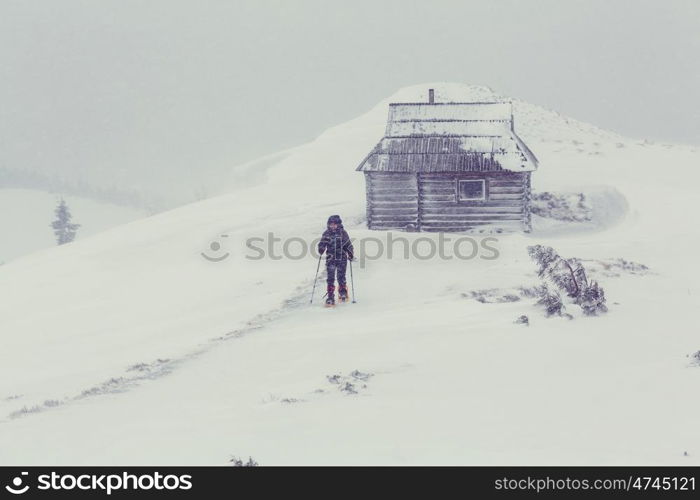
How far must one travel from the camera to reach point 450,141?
77.8 ft

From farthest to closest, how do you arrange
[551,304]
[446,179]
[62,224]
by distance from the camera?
[62,224]
[446,179]
[551,304]

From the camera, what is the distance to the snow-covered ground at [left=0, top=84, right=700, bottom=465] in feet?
21.3

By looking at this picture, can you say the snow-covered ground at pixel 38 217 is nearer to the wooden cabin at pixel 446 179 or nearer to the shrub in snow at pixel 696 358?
the wooden cabin at pixel 446 179

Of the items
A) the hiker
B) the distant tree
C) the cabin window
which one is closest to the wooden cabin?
the cabin window

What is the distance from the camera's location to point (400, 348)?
9828 mm

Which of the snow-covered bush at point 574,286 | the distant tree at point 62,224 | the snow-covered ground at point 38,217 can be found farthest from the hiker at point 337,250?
the snow-covered ground at point 38,217

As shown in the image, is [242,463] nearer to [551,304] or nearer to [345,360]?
[345,360]

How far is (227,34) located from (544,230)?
186 m

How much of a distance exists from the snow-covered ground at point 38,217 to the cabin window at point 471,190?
4960 cm

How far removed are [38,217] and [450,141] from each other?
211 feet

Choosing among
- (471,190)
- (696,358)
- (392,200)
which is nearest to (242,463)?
(696,358)

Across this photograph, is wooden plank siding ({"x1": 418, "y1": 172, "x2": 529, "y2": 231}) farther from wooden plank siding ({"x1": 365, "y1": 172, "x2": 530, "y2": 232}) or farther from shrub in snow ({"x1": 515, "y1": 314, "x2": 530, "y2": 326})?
shrub in snow ({"x1": 515, "y1": 314, "x2": 530, "y2": 326})

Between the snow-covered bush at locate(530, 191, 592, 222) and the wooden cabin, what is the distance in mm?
2783

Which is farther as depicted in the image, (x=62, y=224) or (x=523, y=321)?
(x=62, y=224)
